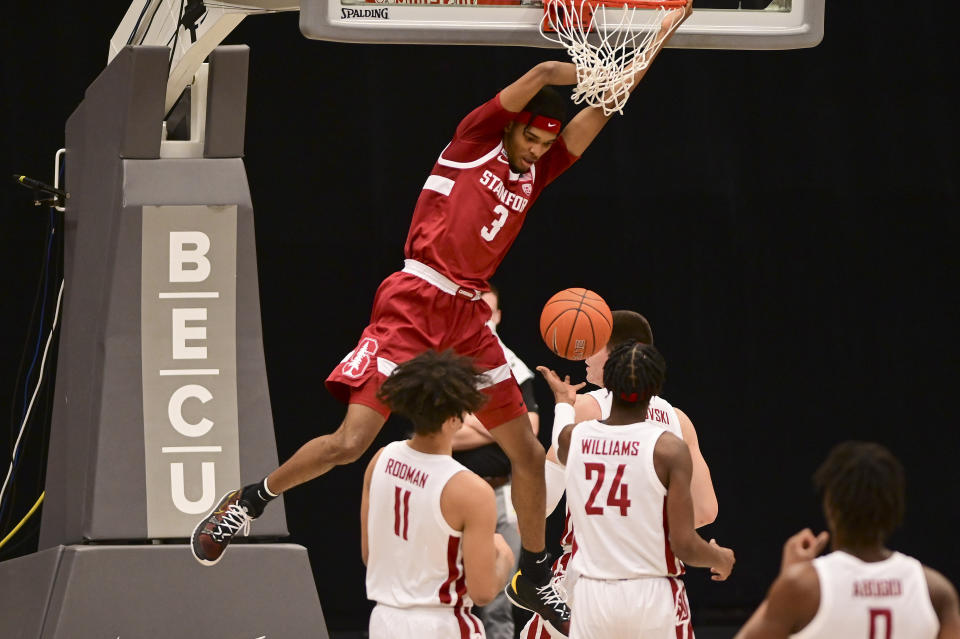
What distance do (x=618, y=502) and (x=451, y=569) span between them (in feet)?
2.13

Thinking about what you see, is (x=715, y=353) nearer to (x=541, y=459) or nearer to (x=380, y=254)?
(x=380, y=254)

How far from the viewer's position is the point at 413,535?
3.59m

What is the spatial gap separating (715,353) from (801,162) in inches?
52.7

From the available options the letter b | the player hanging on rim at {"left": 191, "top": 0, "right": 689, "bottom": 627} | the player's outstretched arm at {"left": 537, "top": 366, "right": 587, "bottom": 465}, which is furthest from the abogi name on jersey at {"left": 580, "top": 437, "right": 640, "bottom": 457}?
the letter b

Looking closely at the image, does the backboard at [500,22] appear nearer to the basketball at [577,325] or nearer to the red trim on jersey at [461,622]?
the basketball at [577,325]

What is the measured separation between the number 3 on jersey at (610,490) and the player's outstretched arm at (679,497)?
0.37ft

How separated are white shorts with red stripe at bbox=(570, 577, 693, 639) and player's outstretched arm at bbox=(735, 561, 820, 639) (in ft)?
4.31

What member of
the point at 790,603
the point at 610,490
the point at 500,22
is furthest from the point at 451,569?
the point at 500,22

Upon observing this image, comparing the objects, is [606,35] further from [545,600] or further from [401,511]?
[401,511]

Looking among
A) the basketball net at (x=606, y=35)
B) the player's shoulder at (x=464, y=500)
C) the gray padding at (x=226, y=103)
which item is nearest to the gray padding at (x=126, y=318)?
the gray padding at (x=226, y=103)

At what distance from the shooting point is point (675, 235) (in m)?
8.91

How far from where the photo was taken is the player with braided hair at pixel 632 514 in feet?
13.1

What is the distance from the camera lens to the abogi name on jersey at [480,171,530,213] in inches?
200

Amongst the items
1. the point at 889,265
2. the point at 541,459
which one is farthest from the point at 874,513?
the point at 889,265
